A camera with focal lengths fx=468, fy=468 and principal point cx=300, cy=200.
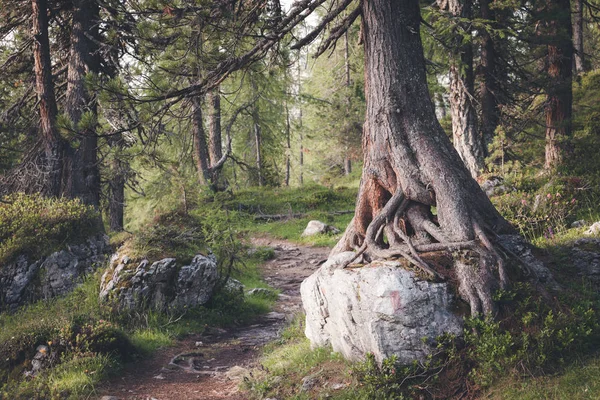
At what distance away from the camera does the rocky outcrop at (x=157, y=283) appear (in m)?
9.06

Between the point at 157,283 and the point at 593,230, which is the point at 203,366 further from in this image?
the point at 593,230

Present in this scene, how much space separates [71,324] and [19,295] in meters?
3.33

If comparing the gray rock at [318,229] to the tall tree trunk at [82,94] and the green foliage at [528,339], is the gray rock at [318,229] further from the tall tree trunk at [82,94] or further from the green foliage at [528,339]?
the green foliage at [528,339]

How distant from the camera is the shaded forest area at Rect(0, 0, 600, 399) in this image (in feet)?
17.5

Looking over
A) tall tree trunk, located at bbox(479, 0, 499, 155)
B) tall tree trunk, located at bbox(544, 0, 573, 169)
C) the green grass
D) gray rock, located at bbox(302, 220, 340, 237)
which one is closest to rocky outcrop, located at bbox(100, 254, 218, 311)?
the green grass

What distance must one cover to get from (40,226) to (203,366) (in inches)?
223

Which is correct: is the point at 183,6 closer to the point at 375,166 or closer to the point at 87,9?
the point at 375,166

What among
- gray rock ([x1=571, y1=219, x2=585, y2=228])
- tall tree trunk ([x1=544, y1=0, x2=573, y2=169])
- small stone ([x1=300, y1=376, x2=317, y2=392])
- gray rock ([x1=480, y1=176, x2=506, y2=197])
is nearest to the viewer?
small stone ([x1=300, y1=376, x2=317, y2=392])

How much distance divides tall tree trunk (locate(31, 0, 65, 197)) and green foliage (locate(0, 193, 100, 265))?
1.32 meters

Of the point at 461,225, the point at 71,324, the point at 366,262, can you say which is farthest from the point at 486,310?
the point at 71,324

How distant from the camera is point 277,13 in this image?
7.83 metres

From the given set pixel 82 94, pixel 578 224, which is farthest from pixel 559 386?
pixel 82 94

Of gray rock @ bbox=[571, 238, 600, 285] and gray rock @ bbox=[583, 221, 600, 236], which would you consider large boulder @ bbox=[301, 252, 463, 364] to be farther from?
gray rock @ bbox=[583, 221, 600, 236]

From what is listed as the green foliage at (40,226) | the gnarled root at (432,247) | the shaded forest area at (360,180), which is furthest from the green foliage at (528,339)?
the green foliage at (40,226)
